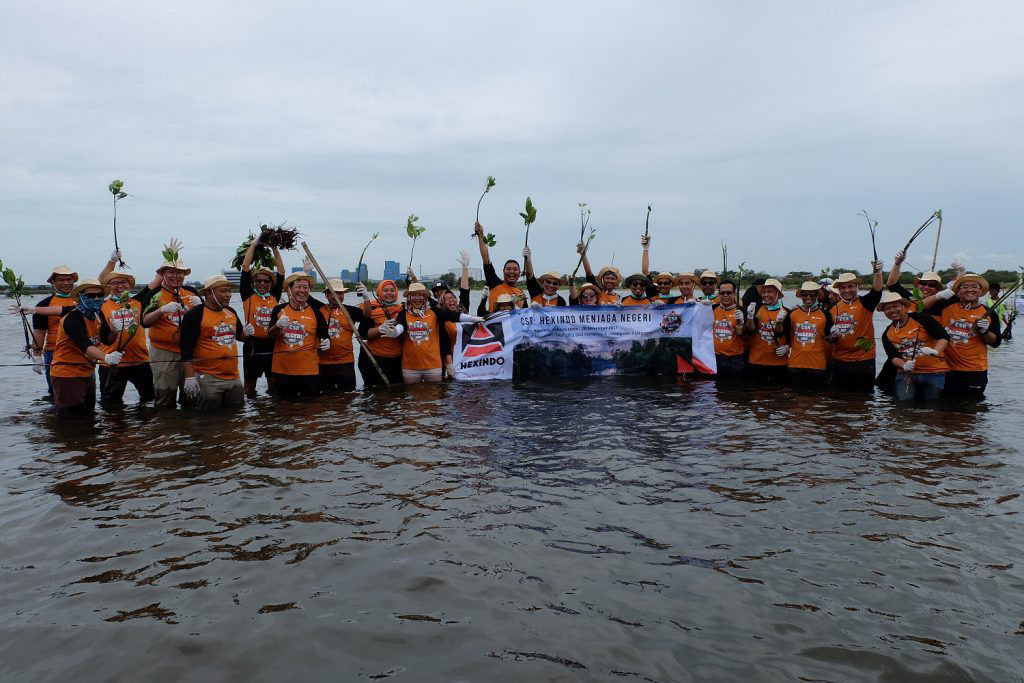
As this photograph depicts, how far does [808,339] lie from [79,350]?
10.4 meters

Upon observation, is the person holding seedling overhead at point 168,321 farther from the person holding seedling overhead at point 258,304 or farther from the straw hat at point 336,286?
the straw hat at point 336,286

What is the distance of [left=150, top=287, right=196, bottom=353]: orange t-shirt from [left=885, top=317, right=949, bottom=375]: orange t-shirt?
10138mm

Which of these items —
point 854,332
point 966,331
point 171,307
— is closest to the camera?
point 966,331

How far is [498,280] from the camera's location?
41.0 ft

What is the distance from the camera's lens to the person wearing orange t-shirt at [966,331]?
9.26 metres

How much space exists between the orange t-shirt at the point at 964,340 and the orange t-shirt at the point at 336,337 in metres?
8.72

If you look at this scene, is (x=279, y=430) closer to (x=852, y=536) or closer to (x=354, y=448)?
(x=354, y=448)

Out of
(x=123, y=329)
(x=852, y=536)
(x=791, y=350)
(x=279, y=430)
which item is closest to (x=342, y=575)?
(x=852, y=536)

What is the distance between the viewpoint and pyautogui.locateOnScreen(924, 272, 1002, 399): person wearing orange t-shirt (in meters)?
9.26

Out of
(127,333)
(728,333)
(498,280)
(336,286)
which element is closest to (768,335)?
(728,333)

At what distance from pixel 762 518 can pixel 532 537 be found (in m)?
1.87

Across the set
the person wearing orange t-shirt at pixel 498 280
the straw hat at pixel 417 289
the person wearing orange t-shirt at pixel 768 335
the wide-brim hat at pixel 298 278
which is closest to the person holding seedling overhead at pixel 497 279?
the person wearing orange t-shirt at pixel 498 280

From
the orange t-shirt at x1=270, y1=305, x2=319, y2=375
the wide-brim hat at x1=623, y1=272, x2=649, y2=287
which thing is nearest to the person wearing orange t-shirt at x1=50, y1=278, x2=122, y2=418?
the orange t-shirt at x1=270, y1=305, x2=319, y2=375

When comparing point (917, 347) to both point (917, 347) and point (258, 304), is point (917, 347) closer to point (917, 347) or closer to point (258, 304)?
point (917, 347)
